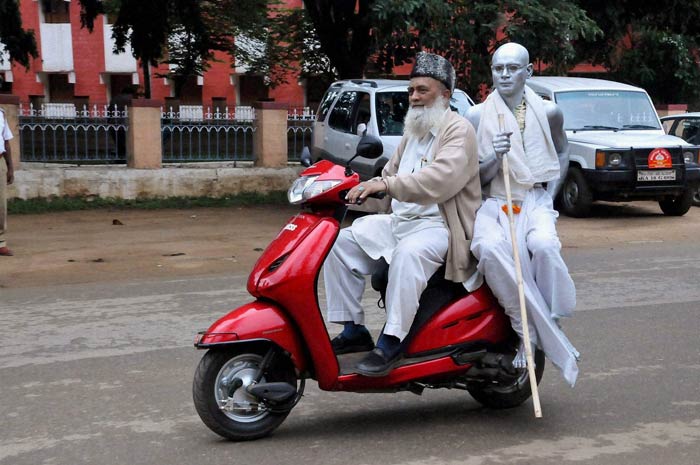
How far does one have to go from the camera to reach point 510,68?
195 inches

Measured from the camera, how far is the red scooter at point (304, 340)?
4512mm

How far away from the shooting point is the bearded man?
181 inches

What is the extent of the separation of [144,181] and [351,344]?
38.2ft

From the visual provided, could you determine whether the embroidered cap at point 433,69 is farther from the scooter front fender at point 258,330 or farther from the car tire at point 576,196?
the car tire at point 576,196

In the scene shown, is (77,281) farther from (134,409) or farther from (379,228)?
(379,228)

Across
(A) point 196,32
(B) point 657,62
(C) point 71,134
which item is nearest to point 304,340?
(C) point 71,134

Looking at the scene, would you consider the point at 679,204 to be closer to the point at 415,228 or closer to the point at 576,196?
the point at 576,196

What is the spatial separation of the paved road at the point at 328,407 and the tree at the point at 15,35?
918 centimetres

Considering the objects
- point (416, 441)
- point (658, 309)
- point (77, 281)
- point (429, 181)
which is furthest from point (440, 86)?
point (77, 281)

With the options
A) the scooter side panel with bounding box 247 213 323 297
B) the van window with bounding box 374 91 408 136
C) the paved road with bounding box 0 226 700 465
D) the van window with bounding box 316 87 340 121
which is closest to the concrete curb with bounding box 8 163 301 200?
the van window with bounding box 316 87 340 121

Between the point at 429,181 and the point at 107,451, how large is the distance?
191 cm

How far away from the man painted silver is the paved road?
1.49 ft

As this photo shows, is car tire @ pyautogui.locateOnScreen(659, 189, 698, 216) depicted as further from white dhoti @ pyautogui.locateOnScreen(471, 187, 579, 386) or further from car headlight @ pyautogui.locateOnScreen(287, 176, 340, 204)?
car headlight @ pyautogui.locateOnScreen(287, 176, 340, 204)

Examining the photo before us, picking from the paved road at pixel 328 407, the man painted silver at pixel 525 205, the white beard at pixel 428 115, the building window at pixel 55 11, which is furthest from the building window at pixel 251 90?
the white beard at pixel 428 115
